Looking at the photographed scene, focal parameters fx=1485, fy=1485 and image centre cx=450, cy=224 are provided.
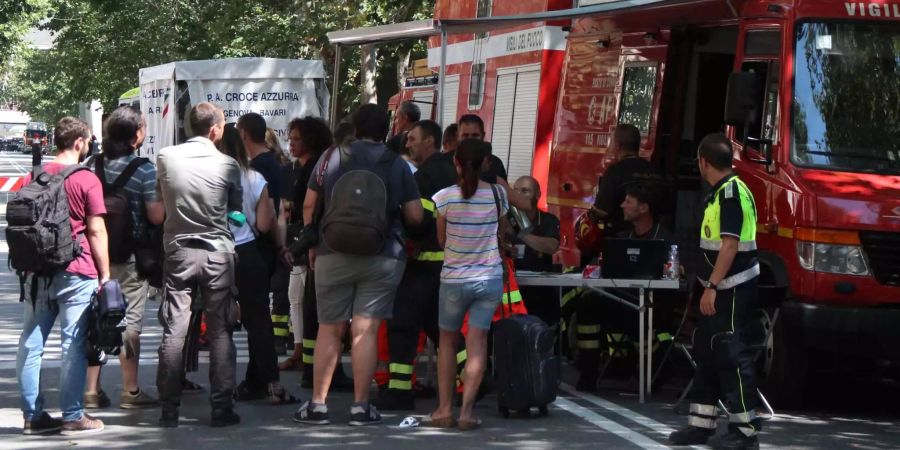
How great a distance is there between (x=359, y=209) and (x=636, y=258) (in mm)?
2069

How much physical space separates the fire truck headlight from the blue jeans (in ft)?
14.0

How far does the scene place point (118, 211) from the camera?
28.3 ft

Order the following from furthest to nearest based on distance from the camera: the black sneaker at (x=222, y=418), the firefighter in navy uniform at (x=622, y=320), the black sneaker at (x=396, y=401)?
the firefighter in navy uniform at (x=622, y=320)
the black sneaker at (x=396, y=401)
the black sneaker at (x=222, y=418)

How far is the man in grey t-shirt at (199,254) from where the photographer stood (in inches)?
329

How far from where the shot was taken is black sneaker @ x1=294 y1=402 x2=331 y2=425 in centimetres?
859

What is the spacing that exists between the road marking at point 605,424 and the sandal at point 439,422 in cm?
88

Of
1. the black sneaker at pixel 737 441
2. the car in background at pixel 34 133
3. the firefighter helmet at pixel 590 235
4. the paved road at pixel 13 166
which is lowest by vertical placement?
the black sneaker at pixel 737 441

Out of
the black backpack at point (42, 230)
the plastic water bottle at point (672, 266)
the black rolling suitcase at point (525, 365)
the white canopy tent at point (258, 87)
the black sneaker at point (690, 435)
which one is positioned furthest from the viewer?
the white canopy tent at point (258, 87)

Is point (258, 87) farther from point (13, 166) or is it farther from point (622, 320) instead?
point (13, 166)

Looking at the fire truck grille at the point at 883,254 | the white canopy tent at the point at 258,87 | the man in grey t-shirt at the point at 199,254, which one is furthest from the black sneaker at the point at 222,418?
the white canopy tent at the point at 258,87

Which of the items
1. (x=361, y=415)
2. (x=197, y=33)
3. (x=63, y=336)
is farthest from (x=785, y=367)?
(x=197, y=33)

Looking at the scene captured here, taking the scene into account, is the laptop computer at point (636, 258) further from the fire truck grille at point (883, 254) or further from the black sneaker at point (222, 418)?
the black sneaker at point (222, 418)

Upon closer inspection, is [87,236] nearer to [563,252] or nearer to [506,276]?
[506,276]

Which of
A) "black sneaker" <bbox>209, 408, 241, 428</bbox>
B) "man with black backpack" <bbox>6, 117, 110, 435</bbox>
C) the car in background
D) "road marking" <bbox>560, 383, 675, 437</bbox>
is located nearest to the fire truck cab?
"road marking" <bbox>560, 383, 675, 437</bbox>
